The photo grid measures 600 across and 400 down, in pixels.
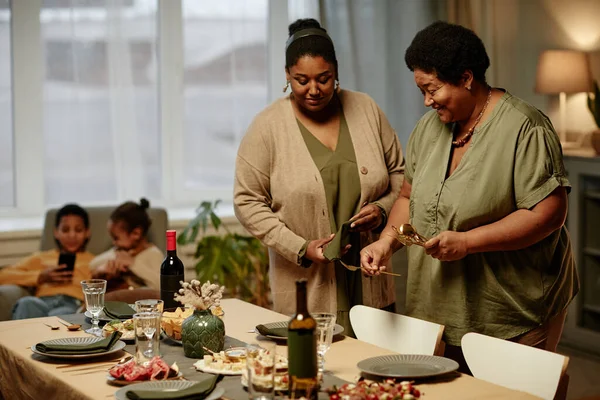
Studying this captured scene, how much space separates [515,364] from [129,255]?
2.64 metres

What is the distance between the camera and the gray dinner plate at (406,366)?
2.13m

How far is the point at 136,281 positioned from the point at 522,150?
8.19 ft

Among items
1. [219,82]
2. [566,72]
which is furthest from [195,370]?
[566,72]

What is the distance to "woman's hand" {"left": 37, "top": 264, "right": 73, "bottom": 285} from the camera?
4.39 m

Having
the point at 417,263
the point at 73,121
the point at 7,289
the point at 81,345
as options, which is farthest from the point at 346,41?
the point at 81,345

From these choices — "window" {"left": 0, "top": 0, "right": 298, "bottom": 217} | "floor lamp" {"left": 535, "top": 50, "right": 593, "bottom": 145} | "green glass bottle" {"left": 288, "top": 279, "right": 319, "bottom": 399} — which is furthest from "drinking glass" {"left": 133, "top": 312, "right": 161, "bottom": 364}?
"floor lamp" {"left": 535, "top": 50, "right": 593, "bottom": 145}

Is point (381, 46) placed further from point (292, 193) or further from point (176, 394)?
point (176, 394)

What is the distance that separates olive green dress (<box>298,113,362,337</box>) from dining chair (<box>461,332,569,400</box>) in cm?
71

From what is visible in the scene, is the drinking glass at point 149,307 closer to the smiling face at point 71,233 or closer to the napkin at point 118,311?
the napkin at point 118,311

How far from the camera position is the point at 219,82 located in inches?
218

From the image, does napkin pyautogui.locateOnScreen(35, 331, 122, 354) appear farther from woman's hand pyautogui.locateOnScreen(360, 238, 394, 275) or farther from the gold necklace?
the gold necklace

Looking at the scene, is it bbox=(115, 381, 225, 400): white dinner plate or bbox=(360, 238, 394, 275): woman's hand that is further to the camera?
bbox=(360, 238, 394, 275): woman's hand

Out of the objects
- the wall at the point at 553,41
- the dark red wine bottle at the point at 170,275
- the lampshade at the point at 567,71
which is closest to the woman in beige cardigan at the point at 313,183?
the dark red wine bottle at the point at 170,275

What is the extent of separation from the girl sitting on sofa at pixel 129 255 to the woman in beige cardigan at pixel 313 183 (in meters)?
1.51
